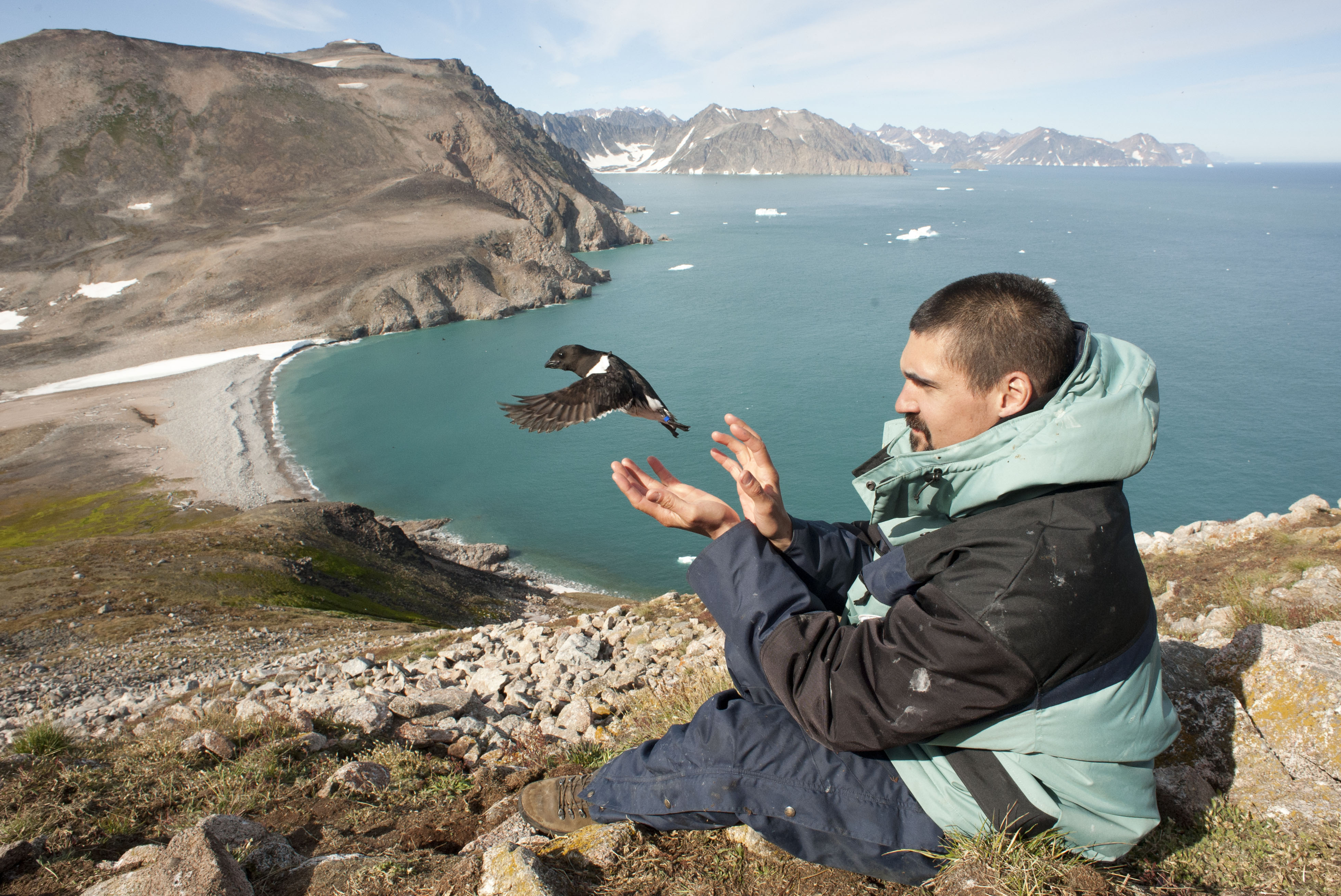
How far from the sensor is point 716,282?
63.4m

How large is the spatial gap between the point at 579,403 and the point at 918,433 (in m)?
4.99

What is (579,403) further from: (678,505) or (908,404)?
(908,404)

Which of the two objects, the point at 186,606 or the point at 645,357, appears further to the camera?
the point at 645,357

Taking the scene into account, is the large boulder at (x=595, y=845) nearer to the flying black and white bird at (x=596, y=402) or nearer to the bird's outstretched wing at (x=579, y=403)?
the flying black and white bird at (x=596, y=402)

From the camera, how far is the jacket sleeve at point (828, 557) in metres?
2.75

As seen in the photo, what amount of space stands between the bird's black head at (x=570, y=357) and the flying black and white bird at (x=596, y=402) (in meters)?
0.26

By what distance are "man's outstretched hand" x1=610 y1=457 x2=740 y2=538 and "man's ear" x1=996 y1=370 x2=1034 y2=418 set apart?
104 centimetres

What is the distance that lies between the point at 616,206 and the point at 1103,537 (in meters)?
129

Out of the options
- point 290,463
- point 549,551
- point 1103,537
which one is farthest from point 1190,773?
point 290,463

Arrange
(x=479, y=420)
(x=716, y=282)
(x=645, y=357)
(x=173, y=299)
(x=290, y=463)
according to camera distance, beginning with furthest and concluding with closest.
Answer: (x=716, y=282)
(x=173, y=299)
(x=645, y=357)
(x=479, y=420)
(x=290, y=463)

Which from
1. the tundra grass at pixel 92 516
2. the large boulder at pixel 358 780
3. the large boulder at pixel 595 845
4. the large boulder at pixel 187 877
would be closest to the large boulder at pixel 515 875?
the large boulder at pixel 595 845

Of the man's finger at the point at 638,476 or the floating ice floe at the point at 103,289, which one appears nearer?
the man's finger at the point at 638,476

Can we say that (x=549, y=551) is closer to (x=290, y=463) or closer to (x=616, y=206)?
(x=290, y=463)

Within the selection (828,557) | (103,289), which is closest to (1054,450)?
(828,557)
